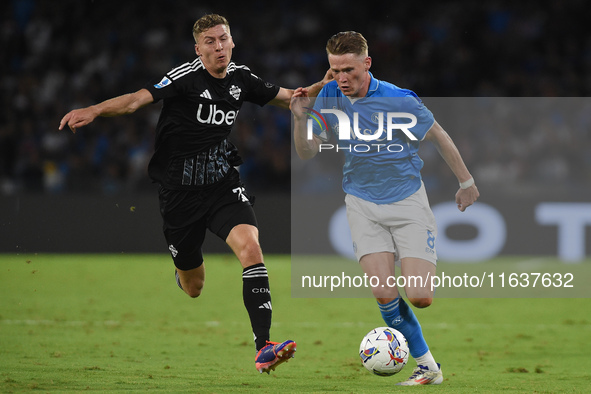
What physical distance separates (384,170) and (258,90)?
1213mm

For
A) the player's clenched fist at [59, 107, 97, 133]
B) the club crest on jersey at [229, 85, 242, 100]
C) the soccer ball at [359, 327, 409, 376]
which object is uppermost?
the club crest on jersey at [229, 85, 242, 100]

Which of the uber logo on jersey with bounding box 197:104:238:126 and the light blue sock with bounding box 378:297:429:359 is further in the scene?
the uber logo on jersey with bounding box 197:104:238:126

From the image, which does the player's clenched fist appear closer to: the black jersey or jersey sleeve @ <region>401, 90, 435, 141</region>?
the black jersey

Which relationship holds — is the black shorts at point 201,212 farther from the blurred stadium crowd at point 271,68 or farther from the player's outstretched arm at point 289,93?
the blurred stadium crowd at point 271,68

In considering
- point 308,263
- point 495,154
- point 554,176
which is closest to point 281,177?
point 308,263

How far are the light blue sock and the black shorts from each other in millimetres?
1169

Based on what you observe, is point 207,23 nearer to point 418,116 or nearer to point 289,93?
point 289,93

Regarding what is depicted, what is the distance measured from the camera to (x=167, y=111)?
20.3ft

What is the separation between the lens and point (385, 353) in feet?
18.3

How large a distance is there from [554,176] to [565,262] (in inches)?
61.6

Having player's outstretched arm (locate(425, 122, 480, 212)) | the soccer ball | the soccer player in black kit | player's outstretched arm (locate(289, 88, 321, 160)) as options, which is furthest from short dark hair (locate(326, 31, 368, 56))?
the soccer ball

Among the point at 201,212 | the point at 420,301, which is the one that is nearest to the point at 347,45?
the point at 201,212

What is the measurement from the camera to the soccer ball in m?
5.58

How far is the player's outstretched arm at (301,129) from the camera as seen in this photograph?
19.5 feet
